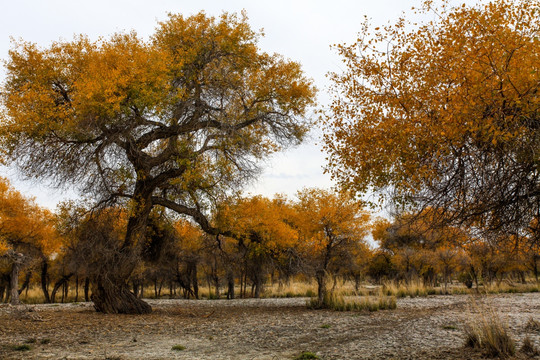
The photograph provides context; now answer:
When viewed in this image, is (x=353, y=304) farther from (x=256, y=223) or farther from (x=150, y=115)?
(x=150, y=115)

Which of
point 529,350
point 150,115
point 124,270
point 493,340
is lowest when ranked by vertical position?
point 529,350

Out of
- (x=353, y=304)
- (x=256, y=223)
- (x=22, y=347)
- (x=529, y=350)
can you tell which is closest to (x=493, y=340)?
(x=529, y=350)

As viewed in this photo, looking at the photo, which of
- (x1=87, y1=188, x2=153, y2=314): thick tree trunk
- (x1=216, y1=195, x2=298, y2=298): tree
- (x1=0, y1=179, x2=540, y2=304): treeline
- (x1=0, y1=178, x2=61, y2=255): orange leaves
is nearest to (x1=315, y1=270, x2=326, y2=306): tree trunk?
(x1=0, y1=179, x2=540, y2=304): treeline

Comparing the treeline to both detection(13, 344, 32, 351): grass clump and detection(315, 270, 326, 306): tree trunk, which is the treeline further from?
detection(13, 344, 32, 351): grass clump

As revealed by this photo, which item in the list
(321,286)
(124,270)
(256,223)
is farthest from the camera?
(321,286)

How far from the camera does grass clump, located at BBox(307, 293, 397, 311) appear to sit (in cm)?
1595

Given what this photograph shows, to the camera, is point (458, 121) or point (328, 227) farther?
point (328, 227)

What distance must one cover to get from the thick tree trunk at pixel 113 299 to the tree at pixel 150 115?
0.04m

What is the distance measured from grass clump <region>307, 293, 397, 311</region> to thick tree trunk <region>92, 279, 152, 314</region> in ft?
24.9

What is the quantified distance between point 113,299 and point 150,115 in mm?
6830

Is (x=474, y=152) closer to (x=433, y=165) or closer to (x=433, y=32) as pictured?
(x=433, y=165)

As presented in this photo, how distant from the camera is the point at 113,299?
14.2m

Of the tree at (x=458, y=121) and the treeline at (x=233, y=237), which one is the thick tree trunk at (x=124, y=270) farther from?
the tree at (x=458, y=121)

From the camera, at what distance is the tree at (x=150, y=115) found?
1116 centimetres
